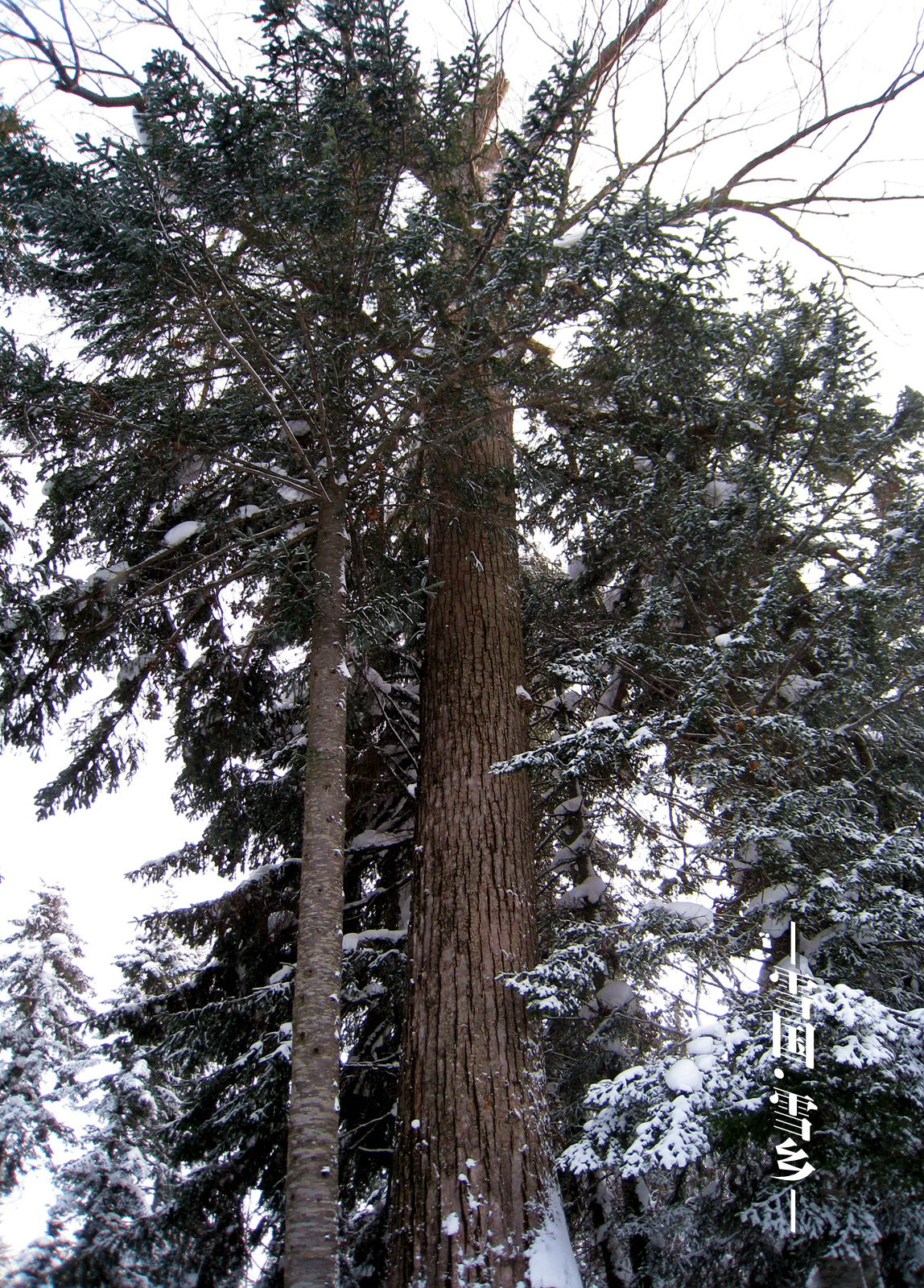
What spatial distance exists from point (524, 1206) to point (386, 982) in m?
1.95

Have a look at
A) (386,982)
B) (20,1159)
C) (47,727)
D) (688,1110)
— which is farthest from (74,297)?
(20,1159)

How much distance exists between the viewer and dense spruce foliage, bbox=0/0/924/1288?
12.5 ft

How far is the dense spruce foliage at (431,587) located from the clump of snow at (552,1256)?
1.55ft

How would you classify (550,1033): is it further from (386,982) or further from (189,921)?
(189,921)

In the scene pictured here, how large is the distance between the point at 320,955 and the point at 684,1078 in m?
1.66

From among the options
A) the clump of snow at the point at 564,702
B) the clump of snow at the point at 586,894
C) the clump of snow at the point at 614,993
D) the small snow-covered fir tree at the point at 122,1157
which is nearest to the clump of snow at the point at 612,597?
the clump of snow at the point at 564,702

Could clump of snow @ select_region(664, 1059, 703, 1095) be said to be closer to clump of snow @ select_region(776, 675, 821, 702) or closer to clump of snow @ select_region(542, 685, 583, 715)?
clump of snow @ select_region(776, 675, 821, 702)

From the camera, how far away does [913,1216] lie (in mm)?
2580

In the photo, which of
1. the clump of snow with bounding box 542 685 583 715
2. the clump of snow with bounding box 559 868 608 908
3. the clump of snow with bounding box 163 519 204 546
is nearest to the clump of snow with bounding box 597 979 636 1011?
the clump of snow with bounding box 559 868 608 908

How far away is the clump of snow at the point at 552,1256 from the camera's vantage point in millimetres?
3002

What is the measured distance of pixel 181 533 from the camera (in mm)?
5105

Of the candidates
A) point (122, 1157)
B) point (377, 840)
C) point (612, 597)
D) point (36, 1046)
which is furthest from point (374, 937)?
point (36, 1046)

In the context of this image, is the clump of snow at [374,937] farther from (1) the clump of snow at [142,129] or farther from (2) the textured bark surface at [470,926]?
(1) the clump of snow at [142,129]

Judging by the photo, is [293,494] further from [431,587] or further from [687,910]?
[687,910]
